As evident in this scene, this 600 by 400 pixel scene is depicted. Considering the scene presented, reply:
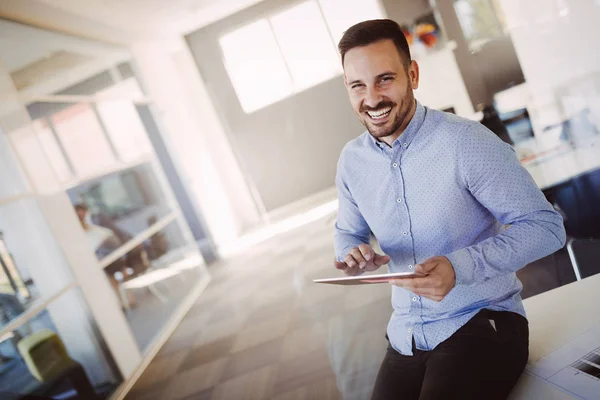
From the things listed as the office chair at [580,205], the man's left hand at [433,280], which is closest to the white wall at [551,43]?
the office chair at [580,205]

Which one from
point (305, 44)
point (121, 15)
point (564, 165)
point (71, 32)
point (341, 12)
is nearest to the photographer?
point (564, 165)

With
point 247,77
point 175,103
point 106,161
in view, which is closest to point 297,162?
point 247,77

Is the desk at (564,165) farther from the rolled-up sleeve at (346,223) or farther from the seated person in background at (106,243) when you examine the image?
the seated person in background at (106,243)

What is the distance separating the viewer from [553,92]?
3539mm

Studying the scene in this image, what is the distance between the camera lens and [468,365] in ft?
3.69

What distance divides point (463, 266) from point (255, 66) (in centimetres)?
832

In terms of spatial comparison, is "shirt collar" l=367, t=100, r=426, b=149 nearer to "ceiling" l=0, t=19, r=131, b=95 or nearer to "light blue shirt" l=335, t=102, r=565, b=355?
"light blue shirt" l=335, t=102, r=565, b=355

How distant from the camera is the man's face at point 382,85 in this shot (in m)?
1.29

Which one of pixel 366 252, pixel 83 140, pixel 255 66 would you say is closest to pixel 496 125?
pixel 366 252

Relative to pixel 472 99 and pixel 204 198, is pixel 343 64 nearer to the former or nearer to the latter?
pixel 472 99

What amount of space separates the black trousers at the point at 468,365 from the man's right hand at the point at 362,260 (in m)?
0.27

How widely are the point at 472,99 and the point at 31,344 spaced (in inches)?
190

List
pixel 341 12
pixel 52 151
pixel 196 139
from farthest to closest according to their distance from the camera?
pixel 341 12 → pixel 196 139 → pixel 52 151

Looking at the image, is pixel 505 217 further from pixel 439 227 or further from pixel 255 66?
pixel 255 66
